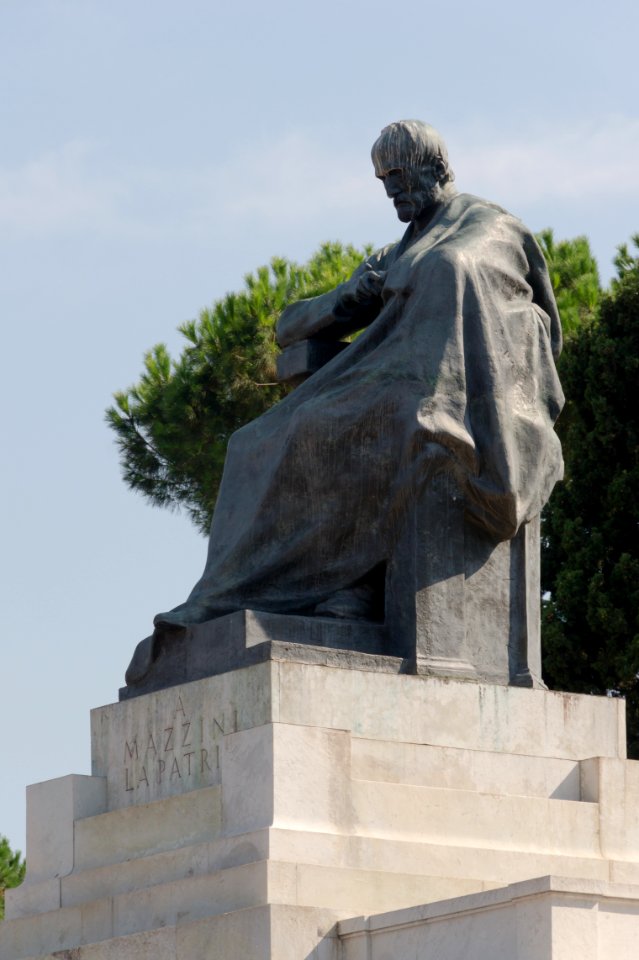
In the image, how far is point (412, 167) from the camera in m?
9.54

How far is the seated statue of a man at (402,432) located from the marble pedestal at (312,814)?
21.7 inches

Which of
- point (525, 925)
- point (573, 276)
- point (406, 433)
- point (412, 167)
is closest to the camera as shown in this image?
point (525, 925)

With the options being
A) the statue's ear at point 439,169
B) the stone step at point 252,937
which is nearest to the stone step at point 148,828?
the stone step at point 252,937

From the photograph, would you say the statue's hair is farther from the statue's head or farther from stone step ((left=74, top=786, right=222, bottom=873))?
stone step ((left=74, top=786, right=222, bottom=873))

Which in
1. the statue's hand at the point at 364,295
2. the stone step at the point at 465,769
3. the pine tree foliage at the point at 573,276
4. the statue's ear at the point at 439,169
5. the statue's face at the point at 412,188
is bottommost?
the stone step at the point at 465,769

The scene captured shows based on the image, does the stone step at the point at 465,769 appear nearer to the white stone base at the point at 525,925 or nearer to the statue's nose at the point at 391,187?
the white stone base at the point at 525,925

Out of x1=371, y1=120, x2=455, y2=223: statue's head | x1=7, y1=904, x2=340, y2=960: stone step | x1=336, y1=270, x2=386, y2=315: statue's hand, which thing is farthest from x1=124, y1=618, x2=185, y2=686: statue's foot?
x1=371, y1=120, x2=455, y2=223: statue's head

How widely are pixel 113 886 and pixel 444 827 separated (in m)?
1.31

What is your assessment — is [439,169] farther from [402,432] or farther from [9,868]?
[9,868]

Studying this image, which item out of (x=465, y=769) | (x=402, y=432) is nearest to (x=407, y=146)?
(x=402, y=432)

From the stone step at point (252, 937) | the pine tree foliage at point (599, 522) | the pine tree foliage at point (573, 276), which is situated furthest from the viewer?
the pine tree foliage at point (573, 276)

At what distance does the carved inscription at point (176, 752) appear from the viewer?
8.56 m

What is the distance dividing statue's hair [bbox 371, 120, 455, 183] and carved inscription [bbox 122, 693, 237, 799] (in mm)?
2447

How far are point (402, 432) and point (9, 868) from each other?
15.7 meters
